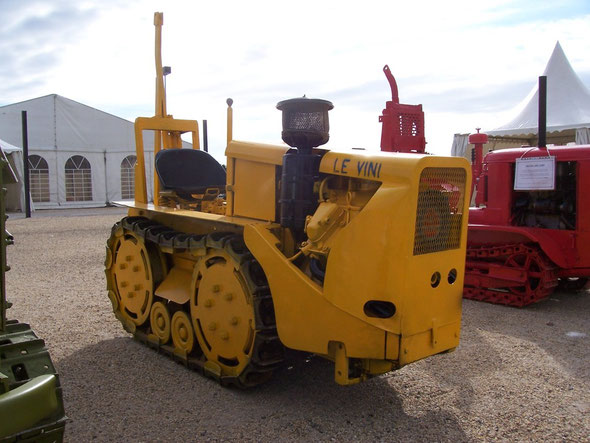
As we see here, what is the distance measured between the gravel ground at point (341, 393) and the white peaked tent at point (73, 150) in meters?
15.8

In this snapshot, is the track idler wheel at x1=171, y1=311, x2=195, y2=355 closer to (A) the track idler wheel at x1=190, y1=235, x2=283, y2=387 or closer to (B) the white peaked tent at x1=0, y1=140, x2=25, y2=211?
(A) the track idler wheel at x1=190, y1=235, x2=283, y2=387

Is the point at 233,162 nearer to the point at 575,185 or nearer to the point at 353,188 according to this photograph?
the point at 353,188

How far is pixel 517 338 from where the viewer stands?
5.57 meters

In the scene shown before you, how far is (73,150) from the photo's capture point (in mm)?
21047

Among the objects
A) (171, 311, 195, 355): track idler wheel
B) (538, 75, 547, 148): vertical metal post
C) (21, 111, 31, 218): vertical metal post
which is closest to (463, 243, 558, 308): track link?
(538, 75, 547, 148): vertical metal post

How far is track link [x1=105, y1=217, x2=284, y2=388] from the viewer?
3.93m

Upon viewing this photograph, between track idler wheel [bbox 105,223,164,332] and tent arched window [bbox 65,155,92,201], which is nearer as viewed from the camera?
track idler wheel [bbox 105,223,164,332]

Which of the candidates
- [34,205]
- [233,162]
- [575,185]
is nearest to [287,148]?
[233,162]

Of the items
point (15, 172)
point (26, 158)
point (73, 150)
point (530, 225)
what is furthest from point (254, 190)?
point (73, 150)

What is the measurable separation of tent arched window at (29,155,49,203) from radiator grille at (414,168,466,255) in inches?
783

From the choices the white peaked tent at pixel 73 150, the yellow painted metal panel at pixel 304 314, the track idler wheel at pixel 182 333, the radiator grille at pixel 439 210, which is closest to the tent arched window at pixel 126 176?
the white peaked tent at pixel 73 150

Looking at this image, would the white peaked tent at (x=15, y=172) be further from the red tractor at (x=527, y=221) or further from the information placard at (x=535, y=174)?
the information placard at (x=535, y=174)

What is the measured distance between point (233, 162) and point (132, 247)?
1.61 m

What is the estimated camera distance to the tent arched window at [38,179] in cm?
2052
